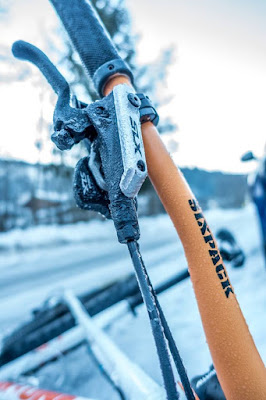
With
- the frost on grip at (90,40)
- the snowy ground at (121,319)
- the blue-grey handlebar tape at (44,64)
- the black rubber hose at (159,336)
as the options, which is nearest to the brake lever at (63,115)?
the blue-grey handlebar tape at (44,64)

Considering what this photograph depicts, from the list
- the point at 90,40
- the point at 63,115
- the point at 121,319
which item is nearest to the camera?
the point at 63,115

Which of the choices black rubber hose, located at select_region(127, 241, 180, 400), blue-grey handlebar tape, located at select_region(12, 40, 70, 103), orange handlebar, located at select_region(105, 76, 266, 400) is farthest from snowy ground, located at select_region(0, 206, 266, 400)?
blue-grey handlebar tape, located at select_region(12, 40, 70, 103)

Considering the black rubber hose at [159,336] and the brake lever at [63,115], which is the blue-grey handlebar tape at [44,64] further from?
the black rubber hose at [159,336]

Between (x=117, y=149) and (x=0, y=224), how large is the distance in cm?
1294

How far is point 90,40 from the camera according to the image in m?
0.77

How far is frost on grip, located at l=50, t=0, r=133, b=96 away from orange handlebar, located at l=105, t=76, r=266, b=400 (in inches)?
7.9

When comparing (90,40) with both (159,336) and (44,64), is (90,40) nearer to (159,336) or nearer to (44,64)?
(44,64)

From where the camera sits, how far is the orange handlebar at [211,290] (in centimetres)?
57

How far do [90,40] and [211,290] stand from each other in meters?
0.75

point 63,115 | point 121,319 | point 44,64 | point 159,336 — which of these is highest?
point 44,64

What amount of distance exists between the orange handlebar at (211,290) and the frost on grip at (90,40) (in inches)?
7.9

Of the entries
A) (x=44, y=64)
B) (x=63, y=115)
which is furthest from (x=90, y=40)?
(x=63, y=115)

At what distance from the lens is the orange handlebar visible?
575 millimetres

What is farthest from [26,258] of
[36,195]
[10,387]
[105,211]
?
[36,195]
